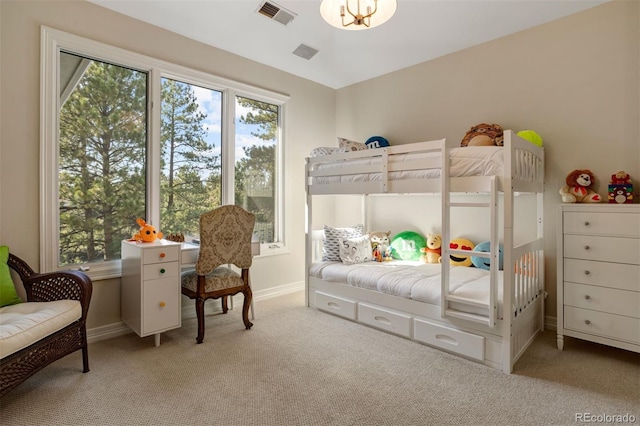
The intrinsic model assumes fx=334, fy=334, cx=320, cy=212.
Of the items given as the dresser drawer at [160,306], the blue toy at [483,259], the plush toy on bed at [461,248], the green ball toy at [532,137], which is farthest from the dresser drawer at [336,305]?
the green ball toy at [532,137]

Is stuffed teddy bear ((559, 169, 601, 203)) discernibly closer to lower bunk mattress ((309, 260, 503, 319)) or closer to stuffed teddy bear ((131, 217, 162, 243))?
lower bunk mattress ((309, 260, 503, 319))

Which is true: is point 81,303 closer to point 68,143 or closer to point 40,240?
point 40,240

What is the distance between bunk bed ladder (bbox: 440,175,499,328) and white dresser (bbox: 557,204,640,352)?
0.71 meters

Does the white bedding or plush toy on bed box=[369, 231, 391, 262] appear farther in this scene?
plush toy on bed box=[369, 231, 391, 262]

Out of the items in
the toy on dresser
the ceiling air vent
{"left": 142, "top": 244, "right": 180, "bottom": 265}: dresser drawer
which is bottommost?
{"left": 142, "top": 244, "right": 180, "bottom": 265}: dresser drawer

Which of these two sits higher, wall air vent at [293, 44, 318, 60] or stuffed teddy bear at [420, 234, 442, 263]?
wall air vent at [293, 44, 318, 60]

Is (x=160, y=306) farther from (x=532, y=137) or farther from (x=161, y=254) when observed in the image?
(x=532, y=137)

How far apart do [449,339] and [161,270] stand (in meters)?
2.25

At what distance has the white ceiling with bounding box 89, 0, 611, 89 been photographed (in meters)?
2.89

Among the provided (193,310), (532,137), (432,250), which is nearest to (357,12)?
(532,137)

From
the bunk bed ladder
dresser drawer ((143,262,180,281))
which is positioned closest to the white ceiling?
the bunk bed ladder

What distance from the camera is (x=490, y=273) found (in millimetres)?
2197

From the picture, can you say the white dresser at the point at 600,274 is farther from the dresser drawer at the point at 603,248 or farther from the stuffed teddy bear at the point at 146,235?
the stuffed teddy bear at the point at 146,235

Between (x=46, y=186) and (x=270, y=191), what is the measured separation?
214 cm
